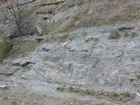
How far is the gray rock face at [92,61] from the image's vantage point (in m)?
8.62

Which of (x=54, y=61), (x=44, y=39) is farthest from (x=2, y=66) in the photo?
(x=54, y=61)

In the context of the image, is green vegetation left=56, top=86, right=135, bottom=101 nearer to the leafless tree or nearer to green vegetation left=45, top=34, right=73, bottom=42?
green vegetation left=45, top=34, right=73, bottom=42

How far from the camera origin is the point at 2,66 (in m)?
13.1

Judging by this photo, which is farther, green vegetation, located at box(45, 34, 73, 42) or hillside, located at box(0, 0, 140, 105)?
green vegetation, located at box(45, 34, 73, 42)

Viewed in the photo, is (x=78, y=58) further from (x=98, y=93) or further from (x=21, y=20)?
(x=21, y=20)

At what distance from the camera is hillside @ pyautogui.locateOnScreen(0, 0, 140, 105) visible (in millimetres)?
8484

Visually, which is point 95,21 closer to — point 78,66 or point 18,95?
point 78,66

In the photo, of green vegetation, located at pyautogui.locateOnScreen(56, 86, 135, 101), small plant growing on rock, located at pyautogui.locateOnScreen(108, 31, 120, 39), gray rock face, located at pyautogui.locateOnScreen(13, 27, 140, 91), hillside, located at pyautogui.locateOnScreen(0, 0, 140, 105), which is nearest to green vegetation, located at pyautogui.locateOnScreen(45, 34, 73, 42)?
hillside, located at pyautogui.locateOnScreen(0, 0, 140, 105)

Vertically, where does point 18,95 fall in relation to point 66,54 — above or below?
below

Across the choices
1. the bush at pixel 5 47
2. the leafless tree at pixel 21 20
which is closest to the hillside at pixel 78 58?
the bush at pixel 5 47

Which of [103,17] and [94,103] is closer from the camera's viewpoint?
[94,103]

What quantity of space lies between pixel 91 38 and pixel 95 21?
4.00ft

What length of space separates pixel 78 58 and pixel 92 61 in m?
0.74

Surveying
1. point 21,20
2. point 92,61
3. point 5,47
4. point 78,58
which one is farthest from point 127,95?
point 21,20
